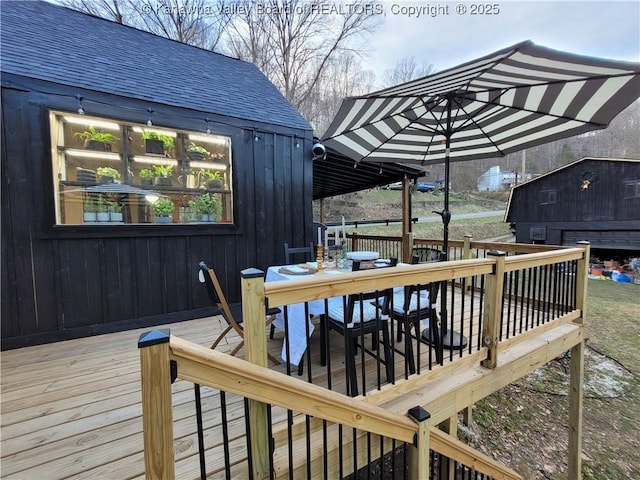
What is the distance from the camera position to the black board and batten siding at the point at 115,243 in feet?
9.00

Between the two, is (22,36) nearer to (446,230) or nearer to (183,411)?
(183,411)

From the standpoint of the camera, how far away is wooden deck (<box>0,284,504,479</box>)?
1.46 meters

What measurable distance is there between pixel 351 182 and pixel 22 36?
6.23 metres

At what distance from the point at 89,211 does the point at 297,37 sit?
38.3 feet

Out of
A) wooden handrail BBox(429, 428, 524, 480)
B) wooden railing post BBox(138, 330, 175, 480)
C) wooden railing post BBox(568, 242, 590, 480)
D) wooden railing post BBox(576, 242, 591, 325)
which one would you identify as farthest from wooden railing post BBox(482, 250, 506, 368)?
wooden railing post BBox(138, 330, 175, 480)

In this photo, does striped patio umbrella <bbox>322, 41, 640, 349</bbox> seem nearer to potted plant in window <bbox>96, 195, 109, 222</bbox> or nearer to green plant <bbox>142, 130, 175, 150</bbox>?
green plant <bbox>142, 130, 175, 150</bbox>

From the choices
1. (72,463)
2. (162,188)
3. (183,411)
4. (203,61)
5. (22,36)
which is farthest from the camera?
(203,61)

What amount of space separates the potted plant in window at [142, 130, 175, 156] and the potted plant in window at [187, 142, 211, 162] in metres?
0.21

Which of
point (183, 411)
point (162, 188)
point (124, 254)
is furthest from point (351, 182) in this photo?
point (183, 411)

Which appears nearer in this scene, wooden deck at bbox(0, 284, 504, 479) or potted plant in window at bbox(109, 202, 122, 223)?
wooden deck at bbox(0, 284, 504, 479)

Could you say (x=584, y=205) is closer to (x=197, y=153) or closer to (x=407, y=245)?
(x=407, y=245)

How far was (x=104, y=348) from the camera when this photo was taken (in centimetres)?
280

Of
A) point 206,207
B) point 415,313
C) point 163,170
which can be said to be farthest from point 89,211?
point 415,313

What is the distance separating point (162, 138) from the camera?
3504 millimetres
